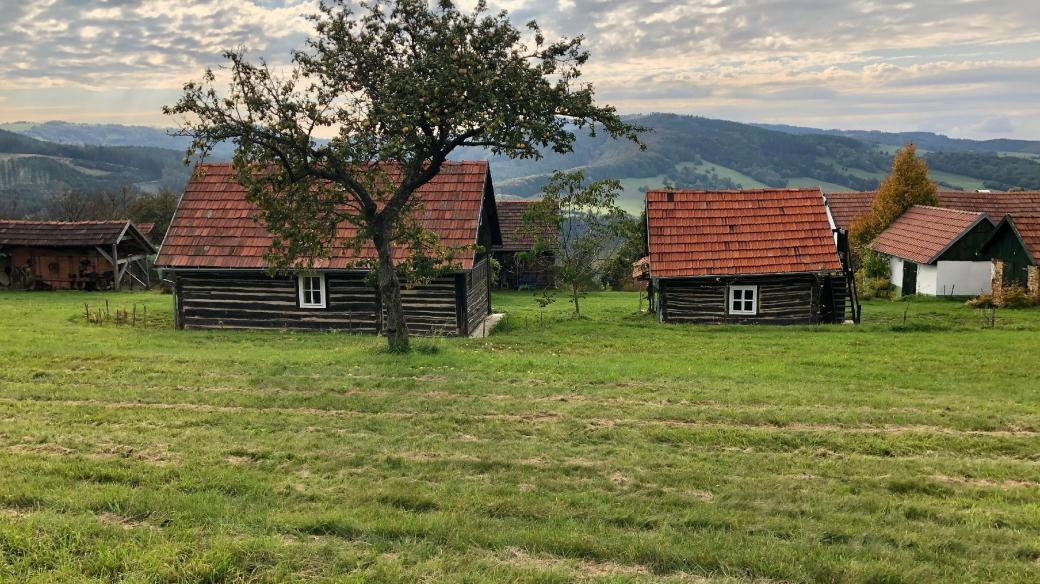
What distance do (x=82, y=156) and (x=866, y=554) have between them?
209 metres

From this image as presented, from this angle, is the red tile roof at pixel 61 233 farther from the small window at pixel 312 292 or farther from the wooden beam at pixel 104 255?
the small window at pixel 312 292

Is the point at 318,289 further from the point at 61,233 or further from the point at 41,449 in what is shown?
the point at 61,233

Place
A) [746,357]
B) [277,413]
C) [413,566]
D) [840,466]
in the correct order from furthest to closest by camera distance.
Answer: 1. [746,357]
2. [277,413]
3. [840,466]
4. [413,566]

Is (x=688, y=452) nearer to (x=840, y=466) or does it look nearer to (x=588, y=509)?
(x=840, y=466)

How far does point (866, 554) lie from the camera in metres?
6.28

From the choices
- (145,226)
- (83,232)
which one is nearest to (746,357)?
(83,232)

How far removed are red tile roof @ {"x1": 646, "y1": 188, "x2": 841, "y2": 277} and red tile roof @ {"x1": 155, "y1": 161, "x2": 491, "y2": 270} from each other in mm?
7657

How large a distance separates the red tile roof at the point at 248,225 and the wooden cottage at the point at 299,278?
0.04 metres

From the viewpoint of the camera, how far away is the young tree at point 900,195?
40031mm

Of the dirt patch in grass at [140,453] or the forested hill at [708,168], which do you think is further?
the forested hill at [708,168]

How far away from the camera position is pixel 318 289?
24.1 metres

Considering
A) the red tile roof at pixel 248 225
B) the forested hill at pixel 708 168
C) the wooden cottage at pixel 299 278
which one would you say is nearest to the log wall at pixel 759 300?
the wooden cottage at pixel 299 278

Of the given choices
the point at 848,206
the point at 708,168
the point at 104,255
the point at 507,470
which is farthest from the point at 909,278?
the point at 708,168

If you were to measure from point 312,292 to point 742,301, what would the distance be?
16.0 m
